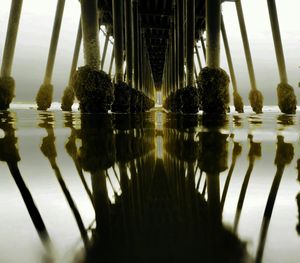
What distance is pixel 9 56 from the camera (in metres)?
8.05

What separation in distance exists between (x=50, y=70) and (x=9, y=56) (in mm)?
3940

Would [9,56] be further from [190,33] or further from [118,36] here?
[190,33]

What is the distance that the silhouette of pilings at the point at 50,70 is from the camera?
38.5ft

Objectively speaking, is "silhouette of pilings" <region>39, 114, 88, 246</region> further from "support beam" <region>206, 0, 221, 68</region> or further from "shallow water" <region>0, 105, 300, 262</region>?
"support beam" <region>206, 0, 221, 68</region>

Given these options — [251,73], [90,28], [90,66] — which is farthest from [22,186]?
[251,73]

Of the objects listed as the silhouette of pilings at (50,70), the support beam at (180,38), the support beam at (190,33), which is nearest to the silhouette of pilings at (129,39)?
the support beam at (180,38)

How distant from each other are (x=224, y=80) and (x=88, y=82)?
284cm

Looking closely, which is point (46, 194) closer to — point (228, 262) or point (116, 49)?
point (228, 262)

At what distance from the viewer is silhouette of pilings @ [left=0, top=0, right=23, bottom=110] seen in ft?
26.3

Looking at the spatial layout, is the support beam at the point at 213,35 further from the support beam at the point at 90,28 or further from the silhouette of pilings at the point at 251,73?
the silhouette of pilings at the point at 251,73

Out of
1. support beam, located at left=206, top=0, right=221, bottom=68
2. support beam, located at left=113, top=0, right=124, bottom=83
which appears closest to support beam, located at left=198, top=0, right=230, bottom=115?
support beam, located at left=206, top=0, right=221, bottom=68

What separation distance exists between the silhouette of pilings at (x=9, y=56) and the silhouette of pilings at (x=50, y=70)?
137 inches

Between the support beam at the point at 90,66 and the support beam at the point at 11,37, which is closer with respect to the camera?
the support beam at the point at 90,66

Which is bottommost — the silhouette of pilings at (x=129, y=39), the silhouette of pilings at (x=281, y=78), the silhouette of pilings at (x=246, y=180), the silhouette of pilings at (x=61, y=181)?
the silhouette of pilings at (x=246, y=180)
